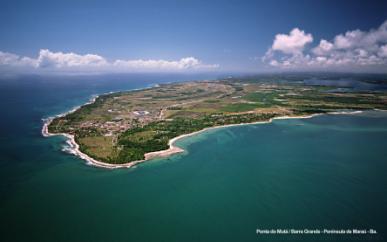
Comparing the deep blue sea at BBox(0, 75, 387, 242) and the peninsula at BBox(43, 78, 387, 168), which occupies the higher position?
the peninsula at BBox(43, 78, 387, 168)

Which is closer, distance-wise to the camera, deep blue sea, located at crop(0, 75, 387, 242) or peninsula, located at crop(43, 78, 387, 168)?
deep blue sea, located at crop(0, 75, 387, 242)

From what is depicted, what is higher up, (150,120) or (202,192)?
(150,120)

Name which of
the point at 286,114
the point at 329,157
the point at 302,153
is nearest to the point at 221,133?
the point at 302,153

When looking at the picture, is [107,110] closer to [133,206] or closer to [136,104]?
[136,104]

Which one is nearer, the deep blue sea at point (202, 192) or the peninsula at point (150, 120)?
the deep blue sea at point (202, 192)

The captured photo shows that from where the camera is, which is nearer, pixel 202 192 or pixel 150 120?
pixel 202 192

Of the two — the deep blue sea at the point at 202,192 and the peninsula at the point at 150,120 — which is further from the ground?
the peninsula at the point at 150,120

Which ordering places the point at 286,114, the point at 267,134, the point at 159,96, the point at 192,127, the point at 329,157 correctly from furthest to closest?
the point at 159,96 → the point at 286,114 → the point at 192,127 → the point at 267,134 → the point at 329,157

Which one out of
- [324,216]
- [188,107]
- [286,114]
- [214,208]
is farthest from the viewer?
[188,107]
